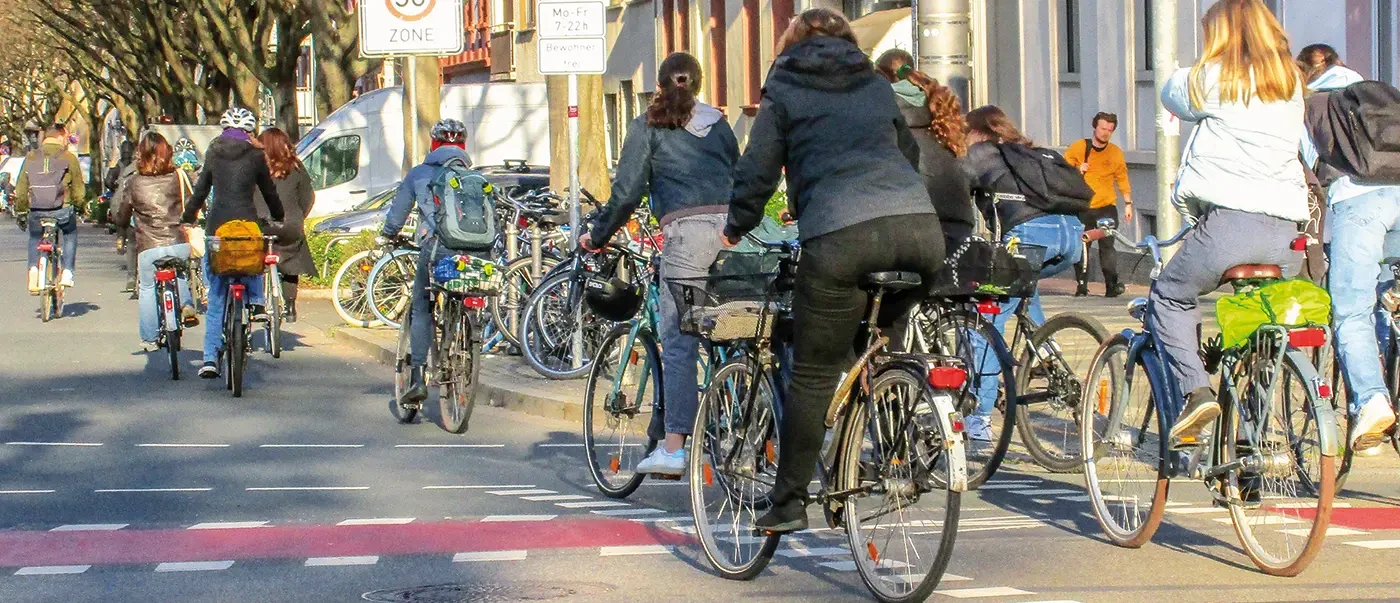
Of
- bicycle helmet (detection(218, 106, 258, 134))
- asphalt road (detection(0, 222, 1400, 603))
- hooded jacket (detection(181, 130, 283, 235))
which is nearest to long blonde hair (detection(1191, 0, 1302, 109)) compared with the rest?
asphalt road (detection(0, 222, 1400, 603))

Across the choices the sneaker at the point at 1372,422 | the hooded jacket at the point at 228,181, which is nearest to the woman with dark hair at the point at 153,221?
the hooded jacket at the point at 228,181

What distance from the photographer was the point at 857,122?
6539 mm

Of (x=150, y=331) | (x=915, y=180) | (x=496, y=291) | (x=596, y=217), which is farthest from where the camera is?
(x=150, y=331)

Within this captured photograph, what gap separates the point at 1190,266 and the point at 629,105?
39211 mm

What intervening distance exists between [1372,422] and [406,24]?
1168cm

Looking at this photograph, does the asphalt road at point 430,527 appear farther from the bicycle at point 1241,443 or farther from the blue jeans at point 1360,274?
the blue jeans at point 1360,274

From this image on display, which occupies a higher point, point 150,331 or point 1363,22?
point 1363,22

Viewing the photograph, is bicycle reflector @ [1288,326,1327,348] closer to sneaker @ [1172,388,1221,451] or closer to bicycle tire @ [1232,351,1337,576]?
bicycle tire @ [1232,351,1337,576]

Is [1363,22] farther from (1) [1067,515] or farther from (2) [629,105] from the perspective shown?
(2) [629,105]

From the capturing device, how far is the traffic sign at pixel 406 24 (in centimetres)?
1809

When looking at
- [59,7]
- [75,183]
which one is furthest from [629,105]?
[75,183]

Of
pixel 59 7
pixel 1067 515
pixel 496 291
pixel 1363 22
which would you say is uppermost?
pixel 59 7

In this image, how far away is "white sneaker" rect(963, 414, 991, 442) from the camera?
9.17m

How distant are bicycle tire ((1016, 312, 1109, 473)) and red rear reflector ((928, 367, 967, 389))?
3069 mm
